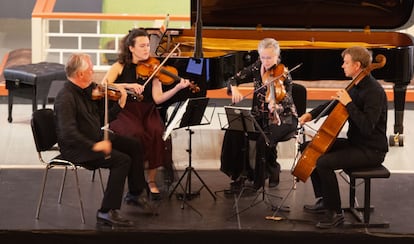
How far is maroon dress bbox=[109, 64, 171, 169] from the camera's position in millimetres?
6555

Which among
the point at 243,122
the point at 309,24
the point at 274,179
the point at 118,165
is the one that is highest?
the point at 309,24

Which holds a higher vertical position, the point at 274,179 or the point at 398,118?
the point at 398,118

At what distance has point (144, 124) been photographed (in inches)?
263

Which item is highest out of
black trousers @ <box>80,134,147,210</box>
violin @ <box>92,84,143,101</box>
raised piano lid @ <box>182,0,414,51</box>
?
raised piano lid @ <box>182,0,414,51</box>

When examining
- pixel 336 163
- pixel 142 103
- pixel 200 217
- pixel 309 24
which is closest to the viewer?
pixel 336 163

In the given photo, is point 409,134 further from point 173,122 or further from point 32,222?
point 32,222

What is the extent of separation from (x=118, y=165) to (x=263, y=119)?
4.32 feet

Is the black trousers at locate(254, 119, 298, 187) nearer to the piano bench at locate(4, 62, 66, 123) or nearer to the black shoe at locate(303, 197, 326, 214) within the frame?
the black shoe at locate(303, 197, 326, 214)

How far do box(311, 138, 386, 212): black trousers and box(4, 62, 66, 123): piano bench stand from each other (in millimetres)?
3253

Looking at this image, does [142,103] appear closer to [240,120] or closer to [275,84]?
[240,120]

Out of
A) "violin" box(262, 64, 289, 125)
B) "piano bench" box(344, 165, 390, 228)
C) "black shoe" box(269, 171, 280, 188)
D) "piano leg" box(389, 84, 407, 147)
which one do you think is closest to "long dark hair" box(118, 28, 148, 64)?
"violin" box(262, 64, 289, 125)

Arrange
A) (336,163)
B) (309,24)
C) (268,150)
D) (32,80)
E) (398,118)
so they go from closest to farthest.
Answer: (336,163) → (268,150) → (398,118) → (32,80) → (309,24)

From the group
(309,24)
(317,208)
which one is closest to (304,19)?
(309,24)

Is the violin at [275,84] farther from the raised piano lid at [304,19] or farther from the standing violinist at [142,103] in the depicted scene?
the raised piano lid at [304,19]
